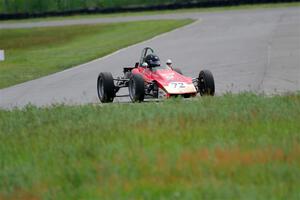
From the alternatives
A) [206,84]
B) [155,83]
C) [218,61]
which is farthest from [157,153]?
[218,61]

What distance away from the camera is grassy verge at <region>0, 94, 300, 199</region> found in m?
7.71

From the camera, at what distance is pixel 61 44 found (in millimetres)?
45188

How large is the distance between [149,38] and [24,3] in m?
33.7

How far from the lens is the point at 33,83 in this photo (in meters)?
25.6

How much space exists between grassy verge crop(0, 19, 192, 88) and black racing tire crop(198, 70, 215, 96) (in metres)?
9.57

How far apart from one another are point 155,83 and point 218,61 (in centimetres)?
1021

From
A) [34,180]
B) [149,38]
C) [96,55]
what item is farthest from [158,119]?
[149,38]

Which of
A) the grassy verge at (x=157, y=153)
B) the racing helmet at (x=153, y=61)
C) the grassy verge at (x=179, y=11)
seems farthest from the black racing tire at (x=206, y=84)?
the grassy verge at (x=179, y=11)

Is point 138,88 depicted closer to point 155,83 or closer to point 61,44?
point 155,83

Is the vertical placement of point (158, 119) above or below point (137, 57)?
above

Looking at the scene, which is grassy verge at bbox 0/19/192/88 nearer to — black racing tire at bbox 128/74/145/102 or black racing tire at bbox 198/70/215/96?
black racing tire at bbox 128/74/145/102

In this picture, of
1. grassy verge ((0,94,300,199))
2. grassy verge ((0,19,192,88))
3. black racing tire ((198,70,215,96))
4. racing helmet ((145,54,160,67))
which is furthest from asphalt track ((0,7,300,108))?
grassy verge ((0,94,300,199))

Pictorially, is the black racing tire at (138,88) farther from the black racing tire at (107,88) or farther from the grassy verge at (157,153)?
the grassy verge at (157,153)

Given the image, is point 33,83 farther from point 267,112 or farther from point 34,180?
point 34,180
